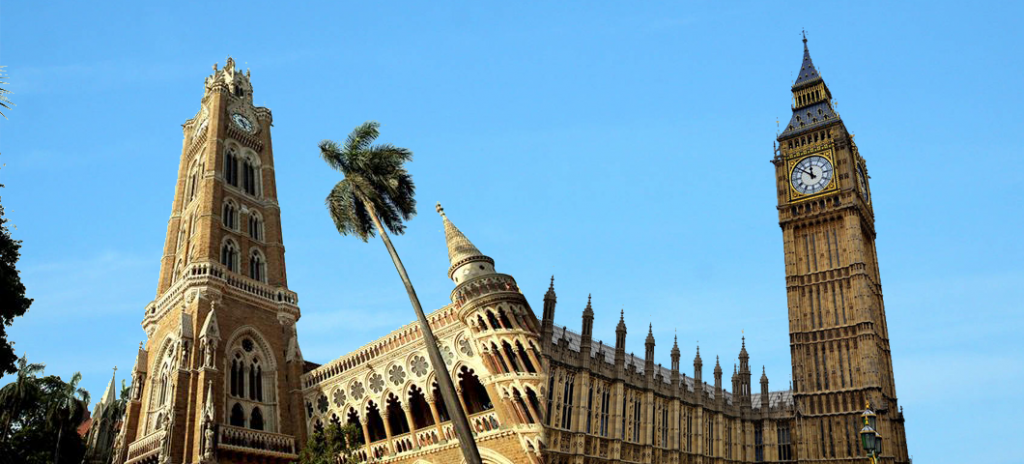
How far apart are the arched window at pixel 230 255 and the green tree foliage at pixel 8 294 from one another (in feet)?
60.9

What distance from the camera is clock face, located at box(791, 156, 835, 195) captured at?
239 ft

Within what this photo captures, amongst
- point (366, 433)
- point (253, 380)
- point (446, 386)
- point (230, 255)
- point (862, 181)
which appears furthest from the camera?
point (862, 181)

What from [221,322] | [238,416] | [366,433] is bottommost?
[366,433]

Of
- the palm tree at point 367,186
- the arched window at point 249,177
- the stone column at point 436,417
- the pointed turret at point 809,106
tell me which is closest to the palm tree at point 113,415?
the arched window at point 249,177

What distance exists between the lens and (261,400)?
4931 centimetres

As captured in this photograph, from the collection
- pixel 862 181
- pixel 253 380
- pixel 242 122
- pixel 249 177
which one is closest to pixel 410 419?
pixel 253 380

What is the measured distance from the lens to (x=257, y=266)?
5481 cm

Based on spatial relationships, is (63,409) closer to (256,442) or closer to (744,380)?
(256,442)

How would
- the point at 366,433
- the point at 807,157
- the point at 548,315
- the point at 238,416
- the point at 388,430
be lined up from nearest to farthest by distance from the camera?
the point at 548,315
the point at 388,430
the point at 366,433
the point at 238,416
the point at 807,157

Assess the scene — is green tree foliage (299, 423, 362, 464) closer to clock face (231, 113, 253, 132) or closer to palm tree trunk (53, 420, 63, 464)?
palm tree trunk (53, 420, 63, 464)

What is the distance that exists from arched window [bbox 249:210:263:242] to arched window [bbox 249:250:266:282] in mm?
1318

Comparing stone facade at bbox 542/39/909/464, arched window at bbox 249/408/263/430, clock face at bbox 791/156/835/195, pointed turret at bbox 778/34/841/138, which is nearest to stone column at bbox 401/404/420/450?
stone facade at bbox 542/39/909/464

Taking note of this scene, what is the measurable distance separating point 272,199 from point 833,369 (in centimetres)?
4578

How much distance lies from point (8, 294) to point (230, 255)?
2104cm
